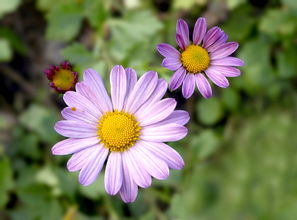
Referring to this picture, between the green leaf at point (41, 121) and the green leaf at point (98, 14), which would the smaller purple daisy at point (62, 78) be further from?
the green leaf at point (41, 121)

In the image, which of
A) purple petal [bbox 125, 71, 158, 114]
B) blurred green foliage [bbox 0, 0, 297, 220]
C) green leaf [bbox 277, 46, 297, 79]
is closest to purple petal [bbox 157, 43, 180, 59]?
purple petal [bbox 125, 71, 158, 114]

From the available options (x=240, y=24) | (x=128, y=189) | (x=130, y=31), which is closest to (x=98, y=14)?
(x=130, y=31)

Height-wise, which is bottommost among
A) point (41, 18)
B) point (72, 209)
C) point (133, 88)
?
point (72, 209)

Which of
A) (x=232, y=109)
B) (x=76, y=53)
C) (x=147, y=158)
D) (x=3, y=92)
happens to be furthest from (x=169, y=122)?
(x=3, y=92)

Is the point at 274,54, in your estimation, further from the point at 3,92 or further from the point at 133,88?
the point at 3,92

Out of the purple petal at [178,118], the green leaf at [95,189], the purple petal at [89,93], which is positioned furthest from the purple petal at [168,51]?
the green leaf at [95,189]

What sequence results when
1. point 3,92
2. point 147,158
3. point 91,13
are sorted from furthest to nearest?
point 3,92
point 91,13
point 147,158

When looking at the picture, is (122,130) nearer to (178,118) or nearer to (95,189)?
(178,118)

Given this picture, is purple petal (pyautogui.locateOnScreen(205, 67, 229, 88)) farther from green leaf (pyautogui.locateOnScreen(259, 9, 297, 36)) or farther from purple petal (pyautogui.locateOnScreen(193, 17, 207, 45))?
green leaf (pyautogui.locateOnScreen(259, 9, 297, 36))
